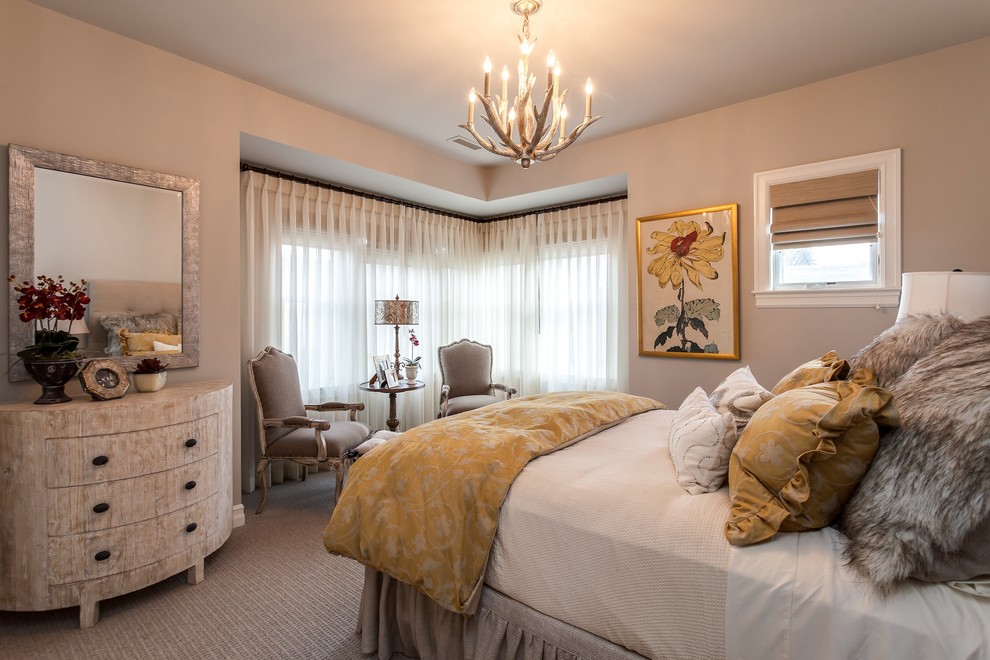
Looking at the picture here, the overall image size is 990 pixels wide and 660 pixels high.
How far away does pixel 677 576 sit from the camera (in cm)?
137

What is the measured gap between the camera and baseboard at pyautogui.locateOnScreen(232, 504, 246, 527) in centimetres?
336

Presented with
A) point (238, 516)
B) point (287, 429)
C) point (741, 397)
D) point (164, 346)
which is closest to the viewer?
point (741, 397)

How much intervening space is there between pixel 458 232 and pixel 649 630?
4.94 metres

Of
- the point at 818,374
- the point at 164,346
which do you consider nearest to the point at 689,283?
the point at 818,374

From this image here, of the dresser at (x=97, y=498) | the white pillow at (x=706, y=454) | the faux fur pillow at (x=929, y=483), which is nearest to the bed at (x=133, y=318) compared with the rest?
the dresser at (x=97, y=498)

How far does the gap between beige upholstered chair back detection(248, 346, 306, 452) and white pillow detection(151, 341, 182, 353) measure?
67 centimetres

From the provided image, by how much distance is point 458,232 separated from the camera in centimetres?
584

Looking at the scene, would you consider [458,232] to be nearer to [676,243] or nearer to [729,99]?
[676,243]

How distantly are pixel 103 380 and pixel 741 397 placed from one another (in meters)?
2.98

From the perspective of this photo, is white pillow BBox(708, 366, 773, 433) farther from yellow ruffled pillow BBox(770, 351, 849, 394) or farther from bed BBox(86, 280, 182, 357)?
bed BBox(86, 280, 182, 357)

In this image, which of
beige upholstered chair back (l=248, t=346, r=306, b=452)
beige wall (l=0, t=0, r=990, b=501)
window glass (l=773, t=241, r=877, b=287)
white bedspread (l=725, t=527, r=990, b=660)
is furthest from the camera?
beige upholstered chair back (l=248, t=346, r=306, b=452)

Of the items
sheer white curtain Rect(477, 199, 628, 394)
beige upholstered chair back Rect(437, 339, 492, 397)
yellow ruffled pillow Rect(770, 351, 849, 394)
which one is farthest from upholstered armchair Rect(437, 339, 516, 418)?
yellow ruffled pillow Rect(770, 351, 849, 394)

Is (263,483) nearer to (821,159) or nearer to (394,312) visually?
(394,312)

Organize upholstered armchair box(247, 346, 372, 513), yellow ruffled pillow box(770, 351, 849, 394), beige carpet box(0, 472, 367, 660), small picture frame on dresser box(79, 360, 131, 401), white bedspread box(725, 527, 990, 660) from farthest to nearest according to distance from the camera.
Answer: upholstered armchair box(247, 346, 372, 513), small picture frame on dresser box(79, 360, 131, 401), beige carpet box(0, 472, 367, 660), yellow ruffled pillow box(770, 351, 849, 394), white bedspread box(725, 527, 990, 660)
